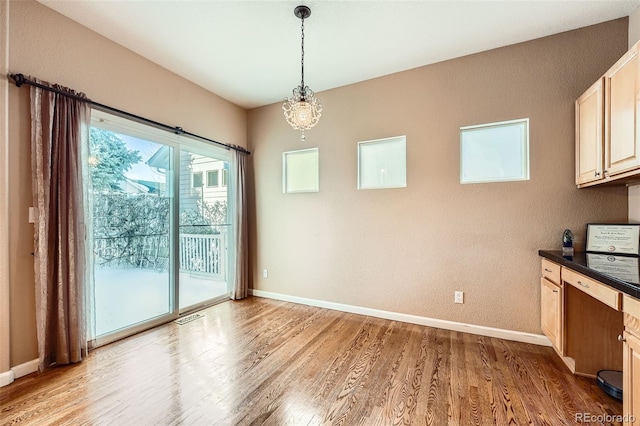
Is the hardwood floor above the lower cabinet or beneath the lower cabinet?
beneath

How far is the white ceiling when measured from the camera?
7.79ft

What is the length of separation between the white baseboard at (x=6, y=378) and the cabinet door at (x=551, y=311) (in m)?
4.44

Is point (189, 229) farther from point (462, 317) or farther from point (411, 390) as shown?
point (462, 317)

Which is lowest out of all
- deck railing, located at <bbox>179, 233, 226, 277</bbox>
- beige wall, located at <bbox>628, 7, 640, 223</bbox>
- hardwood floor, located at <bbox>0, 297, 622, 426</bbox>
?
hardwood floor, located at <bbox>0, 297, 622, 426</bbox>

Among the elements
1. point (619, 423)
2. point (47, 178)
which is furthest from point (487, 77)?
point (47, 178)

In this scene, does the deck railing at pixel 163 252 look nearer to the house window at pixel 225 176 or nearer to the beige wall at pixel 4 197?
the beige wall at pixel 4 197

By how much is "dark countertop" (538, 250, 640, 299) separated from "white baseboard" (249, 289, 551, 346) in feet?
3.00

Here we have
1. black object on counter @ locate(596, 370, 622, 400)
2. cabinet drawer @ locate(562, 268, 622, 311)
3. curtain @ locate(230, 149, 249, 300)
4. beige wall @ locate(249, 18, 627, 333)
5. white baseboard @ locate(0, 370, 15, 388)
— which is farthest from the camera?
curtain @ locate(230, 149, 249, 300)

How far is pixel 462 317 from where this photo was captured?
312cm

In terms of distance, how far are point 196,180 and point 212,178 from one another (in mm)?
280

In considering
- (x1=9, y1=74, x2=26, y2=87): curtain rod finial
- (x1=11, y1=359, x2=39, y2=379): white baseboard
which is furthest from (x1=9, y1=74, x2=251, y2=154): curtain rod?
(x1=11, y1=359, x2=39, y2=379): white baseboard

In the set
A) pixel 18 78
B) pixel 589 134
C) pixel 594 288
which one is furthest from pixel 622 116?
pixel 18 78

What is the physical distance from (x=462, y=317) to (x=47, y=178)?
14.0 feet

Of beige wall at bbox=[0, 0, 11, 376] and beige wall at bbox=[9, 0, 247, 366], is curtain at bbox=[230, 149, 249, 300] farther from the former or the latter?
beige wall at bbox=[0, 0, 11, 376]
